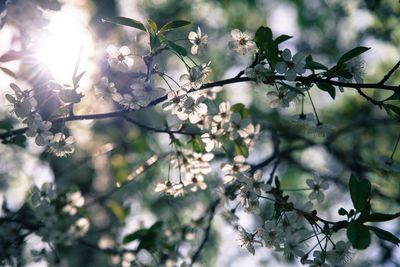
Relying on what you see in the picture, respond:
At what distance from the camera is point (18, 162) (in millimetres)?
4676

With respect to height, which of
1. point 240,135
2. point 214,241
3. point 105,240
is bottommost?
point 214,241

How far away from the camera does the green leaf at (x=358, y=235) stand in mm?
1091

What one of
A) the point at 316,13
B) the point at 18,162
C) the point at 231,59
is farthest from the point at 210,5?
the point at 18,162

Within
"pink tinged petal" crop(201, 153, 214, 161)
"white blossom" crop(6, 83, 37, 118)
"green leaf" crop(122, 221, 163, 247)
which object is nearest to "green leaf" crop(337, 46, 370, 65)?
"pink tinged petal" crop(201, 153, 214, 161)

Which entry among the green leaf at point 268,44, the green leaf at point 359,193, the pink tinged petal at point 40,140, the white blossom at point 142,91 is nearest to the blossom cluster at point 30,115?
the pink tinged petal at point 40,140

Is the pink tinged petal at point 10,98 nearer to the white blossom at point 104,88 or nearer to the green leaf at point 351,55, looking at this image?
the white blossom at point 104,88

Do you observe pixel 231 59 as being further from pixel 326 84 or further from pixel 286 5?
pixel 326 84

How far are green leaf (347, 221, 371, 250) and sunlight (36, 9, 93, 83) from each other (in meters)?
1.12

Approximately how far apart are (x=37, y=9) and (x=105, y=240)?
1.69m

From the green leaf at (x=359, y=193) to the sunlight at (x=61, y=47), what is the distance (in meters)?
1.08

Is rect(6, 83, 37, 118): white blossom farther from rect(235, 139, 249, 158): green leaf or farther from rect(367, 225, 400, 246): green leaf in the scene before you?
rect(367, 225, 400, 246): green leaf

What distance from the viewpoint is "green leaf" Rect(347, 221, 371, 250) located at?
109cm

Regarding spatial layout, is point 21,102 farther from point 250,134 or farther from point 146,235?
point 146,235

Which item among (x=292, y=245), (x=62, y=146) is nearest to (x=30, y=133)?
(x=62, y=146)
